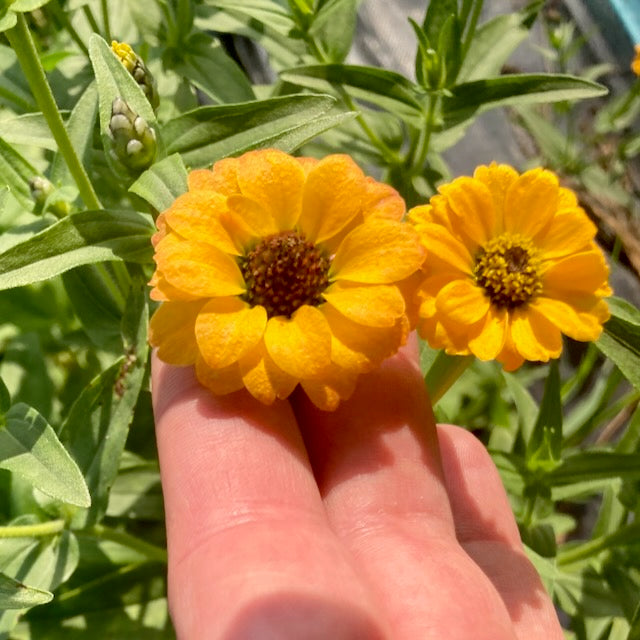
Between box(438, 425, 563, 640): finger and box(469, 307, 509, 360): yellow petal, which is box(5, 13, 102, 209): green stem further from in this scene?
box(438, 425, 563, 640): finger

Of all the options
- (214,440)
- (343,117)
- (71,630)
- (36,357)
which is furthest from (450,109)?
(71,630)

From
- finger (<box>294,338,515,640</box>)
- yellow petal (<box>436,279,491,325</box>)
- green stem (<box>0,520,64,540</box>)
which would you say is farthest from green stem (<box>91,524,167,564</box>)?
yellow petal (<box>436,279,491,325</box>)

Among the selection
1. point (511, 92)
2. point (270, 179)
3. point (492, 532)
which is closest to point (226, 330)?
point (270, 179)

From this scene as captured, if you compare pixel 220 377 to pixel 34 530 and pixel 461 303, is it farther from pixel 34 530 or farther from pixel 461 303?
pixel 34 530

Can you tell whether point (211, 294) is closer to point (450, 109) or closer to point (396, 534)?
point (396, 534)

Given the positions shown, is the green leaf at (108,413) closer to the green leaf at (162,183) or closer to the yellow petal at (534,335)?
the green leaf at (162,183)

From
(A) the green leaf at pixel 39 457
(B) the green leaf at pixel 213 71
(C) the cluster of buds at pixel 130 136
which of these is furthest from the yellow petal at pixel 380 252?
(B) the green leaf at pixel 213 71

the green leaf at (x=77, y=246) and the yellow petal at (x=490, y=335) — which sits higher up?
the green leaf at (x=77, y=246)
